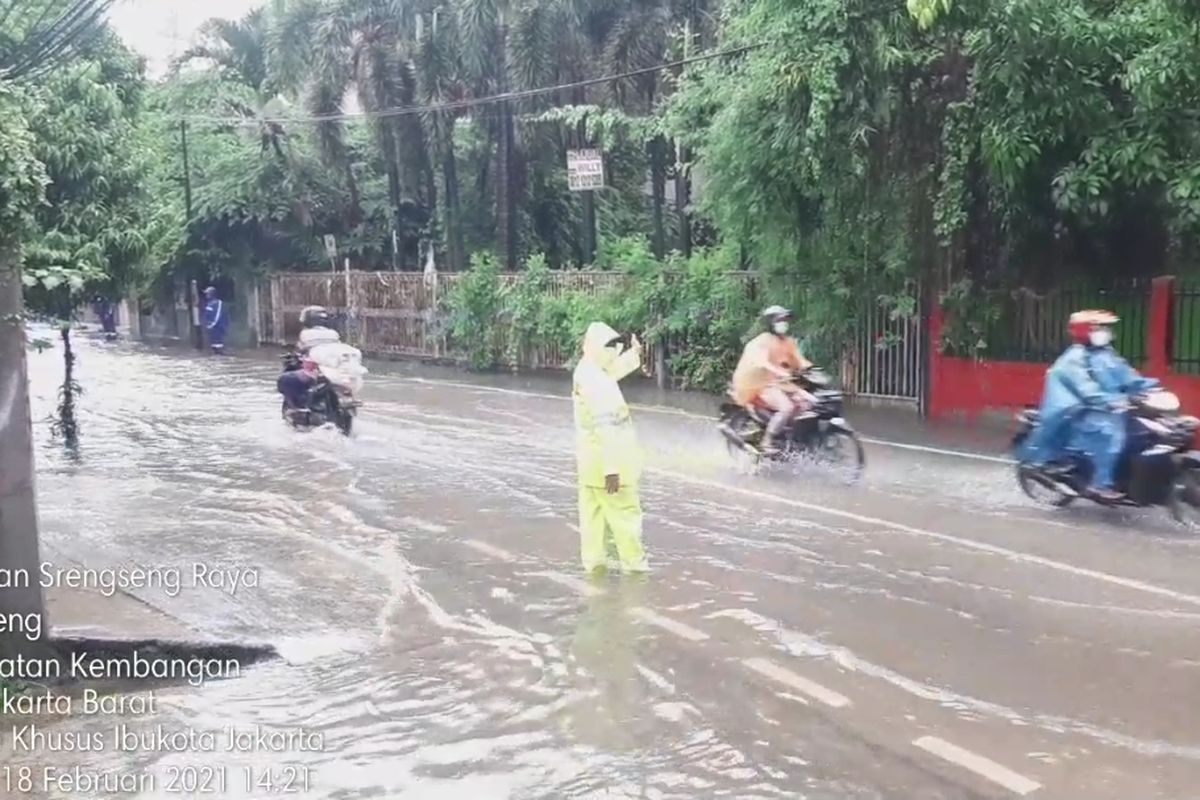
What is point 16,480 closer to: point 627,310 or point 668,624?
point 668,624

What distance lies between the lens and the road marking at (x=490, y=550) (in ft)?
Answer: 31.8

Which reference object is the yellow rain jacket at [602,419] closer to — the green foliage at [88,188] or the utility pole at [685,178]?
the green foliage at [88,188]

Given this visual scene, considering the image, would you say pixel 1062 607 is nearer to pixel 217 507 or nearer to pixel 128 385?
pixel 217 507

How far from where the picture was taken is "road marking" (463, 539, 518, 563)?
31.8 ft

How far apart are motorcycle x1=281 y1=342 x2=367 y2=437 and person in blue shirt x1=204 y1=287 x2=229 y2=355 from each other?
1936 centimetres

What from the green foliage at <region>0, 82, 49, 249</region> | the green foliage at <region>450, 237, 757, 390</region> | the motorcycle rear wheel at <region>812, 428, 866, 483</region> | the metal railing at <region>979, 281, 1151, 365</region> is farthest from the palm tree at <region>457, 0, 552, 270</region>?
the green foliage at <region>0, 82, 49, 249</region>

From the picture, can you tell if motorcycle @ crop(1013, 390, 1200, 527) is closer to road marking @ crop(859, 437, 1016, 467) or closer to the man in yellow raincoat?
road marking @ crop(859, 437, 1016, 467)

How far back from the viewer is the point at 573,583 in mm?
8797

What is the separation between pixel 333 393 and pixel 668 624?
9652 mm

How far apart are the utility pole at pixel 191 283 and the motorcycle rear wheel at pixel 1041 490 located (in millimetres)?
30915

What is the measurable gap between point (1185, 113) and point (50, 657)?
11824mm

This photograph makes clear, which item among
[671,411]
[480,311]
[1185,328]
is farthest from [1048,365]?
[480,311]

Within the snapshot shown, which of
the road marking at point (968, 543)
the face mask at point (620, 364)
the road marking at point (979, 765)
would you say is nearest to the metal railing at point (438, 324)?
the road marking at point (968, 543)

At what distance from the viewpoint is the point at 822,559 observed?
9.31 m
